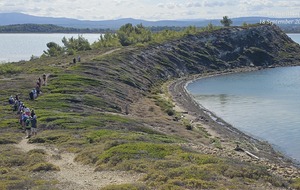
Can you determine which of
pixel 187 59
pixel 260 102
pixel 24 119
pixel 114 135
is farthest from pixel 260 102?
pixel 187 59

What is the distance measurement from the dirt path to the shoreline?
10684 mm

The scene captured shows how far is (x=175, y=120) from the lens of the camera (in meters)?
64.6

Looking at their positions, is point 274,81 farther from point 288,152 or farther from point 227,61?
point 288,152

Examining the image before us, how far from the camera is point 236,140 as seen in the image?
5412 cm

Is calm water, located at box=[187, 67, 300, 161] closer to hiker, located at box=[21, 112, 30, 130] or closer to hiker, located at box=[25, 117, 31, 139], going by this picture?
hiker, located at box=[25, 117, 31, 139]

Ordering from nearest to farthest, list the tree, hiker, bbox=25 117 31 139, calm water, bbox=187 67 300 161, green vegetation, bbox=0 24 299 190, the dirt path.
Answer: the dirt path → green vegetation, bbox=0 24 299 190 → hiker, bbox=25 117 31 139 → calm water, bbox=187 67 300 161 → the tree

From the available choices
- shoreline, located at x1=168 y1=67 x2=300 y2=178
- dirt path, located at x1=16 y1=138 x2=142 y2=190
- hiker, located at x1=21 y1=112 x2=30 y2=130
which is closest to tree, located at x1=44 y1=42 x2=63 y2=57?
shoreline, located at x1=168 y1=67 x2=300 y2=178

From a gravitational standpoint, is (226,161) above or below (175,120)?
above

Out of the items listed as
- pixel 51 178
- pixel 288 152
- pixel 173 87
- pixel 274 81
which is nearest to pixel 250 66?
pixel 274 81

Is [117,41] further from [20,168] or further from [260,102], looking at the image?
[20,168]

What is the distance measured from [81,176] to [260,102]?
7319 centimetres

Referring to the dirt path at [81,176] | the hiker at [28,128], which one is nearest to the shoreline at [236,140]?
the dirt path at [81,176]

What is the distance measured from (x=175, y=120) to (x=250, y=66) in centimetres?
11924

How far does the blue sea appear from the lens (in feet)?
200
